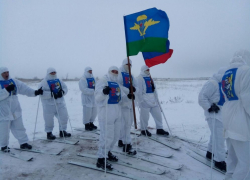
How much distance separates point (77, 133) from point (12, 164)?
2740 millimetres

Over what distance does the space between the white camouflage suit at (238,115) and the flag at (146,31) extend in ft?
6.14

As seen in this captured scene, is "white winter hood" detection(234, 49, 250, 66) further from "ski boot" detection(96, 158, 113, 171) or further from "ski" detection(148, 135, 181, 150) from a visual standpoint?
"ski boot" detection(96, 158, 113, 171)

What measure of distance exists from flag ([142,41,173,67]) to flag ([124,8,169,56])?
0.45ft

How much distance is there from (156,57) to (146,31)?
0.69m

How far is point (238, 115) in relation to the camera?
109 inches

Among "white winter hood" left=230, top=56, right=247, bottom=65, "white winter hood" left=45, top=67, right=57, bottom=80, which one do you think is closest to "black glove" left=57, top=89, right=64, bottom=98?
"white winter hood" left=45, top=67, right=57, bottom=80

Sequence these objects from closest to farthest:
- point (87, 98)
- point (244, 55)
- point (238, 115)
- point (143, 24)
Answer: point (238, 115) → point (244, 55) → point (143, 24) → point (87, 98)

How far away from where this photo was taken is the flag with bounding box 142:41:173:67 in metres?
4.44

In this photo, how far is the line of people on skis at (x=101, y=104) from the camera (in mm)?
3922

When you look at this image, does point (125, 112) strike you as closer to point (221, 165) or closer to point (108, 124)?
point (108, 124)

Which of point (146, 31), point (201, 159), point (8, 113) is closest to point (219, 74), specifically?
point (146, 31)

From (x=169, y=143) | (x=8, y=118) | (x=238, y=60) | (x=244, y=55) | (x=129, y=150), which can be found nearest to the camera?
(x=238, y=60)

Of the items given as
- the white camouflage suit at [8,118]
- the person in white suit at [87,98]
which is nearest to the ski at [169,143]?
the person in white suit at [87,98]

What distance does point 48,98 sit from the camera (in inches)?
231
